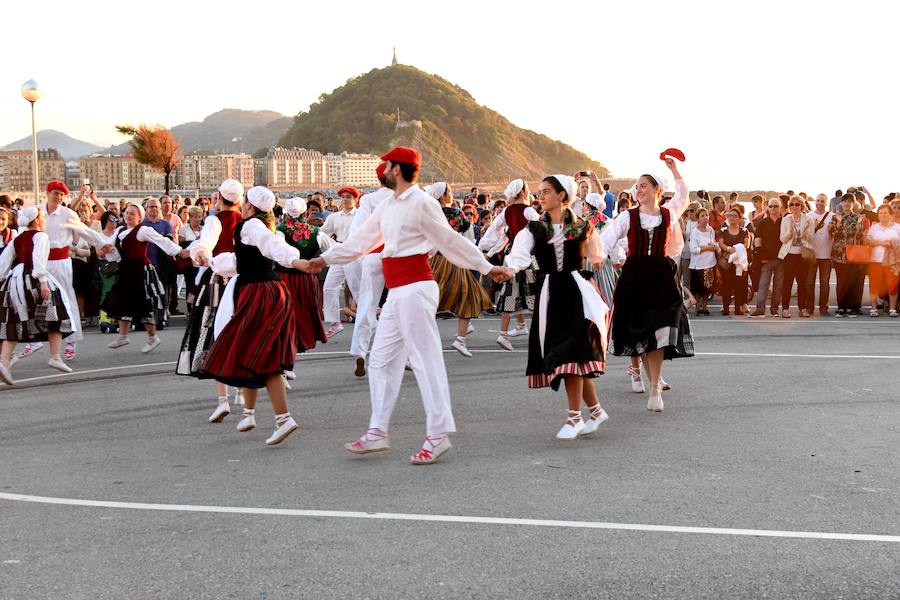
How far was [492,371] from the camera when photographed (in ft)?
36.4

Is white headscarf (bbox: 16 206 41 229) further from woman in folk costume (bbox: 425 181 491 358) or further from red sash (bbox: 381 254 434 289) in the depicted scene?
red sash (bbox: 381 254 434 289)

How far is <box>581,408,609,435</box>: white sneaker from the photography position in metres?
7.77

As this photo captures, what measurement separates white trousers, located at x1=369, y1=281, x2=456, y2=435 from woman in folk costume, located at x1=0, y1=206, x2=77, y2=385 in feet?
16.9

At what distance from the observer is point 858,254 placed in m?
17.0

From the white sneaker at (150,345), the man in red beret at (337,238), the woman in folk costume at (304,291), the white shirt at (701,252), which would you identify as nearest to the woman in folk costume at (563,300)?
the woman in folk costume at (304,291)

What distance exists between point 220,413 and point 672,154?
433cm

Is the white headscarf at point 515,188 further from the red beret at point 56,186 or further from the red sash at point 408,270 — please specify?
the red sash at point 408,270

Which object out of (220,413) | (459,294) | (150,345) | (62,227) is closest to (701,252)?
(459,294)

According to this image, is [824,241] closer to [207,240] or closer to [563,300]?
[563,300]

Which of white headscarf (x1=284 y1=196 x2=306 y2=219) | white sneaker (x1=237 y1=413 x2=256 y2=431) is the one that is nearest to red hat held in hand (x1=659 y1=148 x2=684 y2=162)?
white sneaker (x1=237 y1=413 x2=256 y2=431)

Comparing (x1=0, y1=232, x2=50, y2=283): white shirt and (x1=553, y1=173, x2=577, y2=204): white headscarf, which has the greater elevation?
(x1=553, y1=173, x2=577, y2=204): white headscarf

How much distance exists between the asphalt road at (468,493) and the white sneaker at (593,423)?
0.10 m

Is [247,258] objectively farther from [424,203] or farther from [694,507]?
[694,507]

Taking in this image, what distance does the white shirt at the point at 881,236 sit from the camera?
55.6ft
